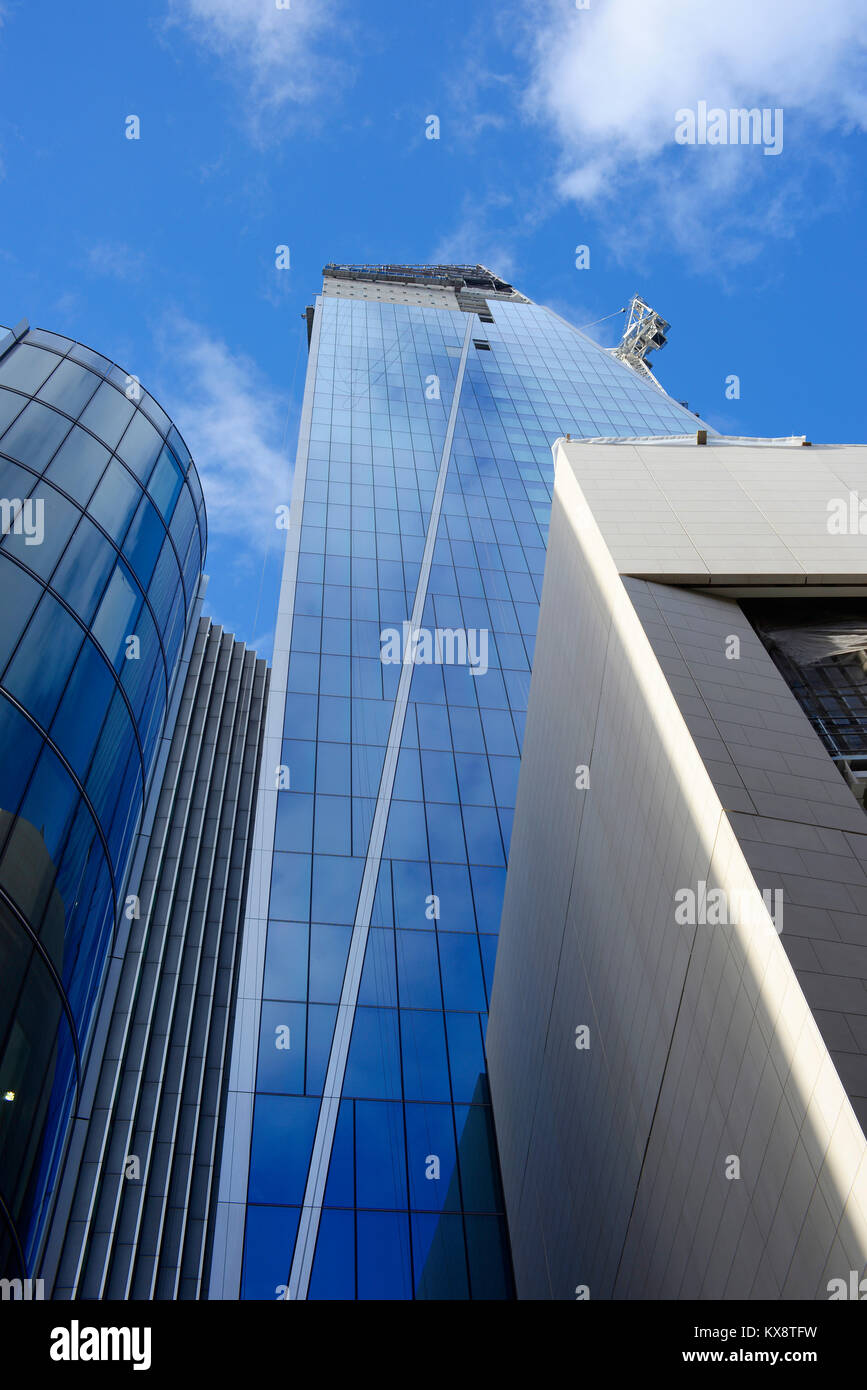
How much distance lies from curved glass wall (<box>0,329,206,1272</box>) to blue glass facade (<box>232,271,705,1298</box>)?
21.7ft

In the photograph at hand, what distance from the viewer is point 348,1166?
58.2 feet

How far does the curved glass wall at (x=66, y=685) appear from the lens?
10.7m

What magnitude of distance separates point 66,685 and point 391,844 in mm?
13527

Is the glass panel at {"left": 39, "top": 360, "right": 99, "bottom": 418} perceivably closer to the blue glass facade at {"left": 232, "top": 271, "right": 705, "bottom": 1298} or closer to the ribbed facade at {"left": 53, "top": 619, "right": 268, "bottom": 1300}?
the ribbed facade at {"left": 53, "top": 619, "right": 268, "bottom": 1300}

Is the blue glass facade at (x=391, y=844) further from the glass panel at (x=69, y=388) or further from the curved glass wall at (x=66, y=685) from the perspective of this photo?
the glass panel at (x=69, y=388)

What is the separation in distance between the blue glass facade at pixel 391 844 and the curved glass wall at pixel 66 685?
6.63m

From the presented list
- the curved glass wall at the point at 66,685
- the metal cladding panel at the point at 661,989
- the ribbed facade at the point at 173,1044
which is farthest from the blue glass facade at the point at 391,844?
the curved glass wall at the point at 66,685

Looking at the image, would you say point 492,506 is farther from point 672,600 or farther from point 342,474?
point 672,600

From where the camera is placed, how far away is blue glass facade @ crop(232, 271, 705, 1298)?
676 inches

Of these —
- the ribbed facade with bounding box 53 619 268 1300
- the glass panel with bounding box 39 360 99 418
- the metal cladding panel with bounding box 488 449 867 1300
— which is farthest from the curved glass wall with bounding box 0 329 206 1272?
the ribbed facade with bounding box 53 619 268 1300

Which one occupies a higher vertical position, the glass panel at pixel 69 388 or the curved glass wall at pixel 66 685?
the glass panel at pixel 69 388
